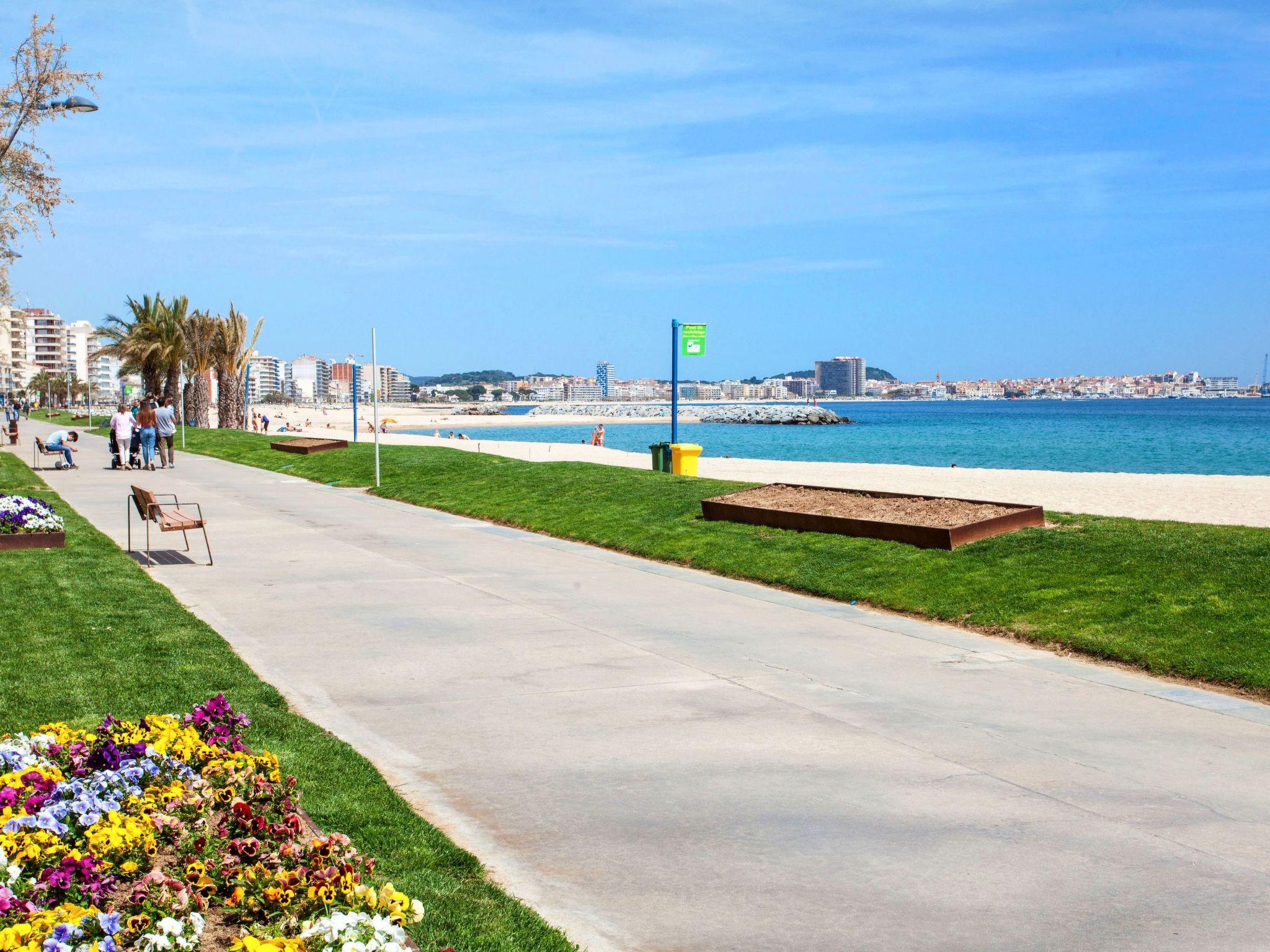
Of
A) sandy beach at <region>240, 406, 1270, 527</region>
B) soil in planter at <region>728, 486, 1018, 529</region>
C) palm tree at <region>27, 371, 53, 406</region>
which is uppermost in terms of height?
palm tree at <region>27, 371, 53, 406</region>

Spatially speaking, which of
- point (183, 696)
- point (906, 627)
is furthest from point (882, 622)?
point (183, 696)

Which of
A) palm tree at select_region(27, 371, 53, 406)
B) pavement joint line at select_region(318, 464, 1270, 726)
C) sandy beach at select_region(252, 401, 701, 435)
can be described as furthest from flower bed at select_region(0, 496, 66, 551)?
palm tree at select_region(27, 371, 53, 406)

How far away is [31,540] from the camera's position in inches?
489

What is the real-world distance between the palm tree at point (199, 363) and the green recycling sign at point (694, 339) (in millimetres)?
32653

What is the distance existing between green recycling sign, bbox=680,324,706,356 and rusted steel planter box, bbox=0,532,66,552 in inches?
549

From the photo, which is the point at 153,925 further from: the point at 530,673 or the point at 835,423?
the point at 835,423

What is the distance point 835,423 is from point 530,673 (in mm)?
138284

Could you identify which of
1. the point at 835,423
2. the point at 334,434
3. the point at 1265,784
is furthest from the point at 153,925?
the point at 835,423

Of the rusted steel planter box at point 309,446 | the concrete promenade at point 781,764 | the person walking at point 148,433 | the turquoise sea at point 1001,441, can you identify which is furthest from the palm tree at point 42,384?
the concrete promenade at point 781,764

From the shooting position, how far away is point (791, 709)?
6.70 meters

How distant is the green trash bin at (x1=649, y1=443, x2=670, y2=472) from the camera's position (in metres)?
22.8

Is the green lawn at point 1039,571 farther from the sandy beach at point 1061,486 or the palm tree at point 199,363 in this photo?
the palm tree at point 199,363

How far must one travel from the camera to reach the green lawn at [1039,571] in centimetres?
816

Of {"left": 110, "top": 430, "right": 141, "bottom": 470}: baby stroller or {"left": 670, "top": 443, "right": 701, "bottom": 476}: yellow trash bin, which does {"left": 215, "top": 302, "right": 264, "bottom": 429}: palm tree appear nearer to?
{"left": 110, "top": 430, "right": 141, "bottom": 470}: baby stroller
